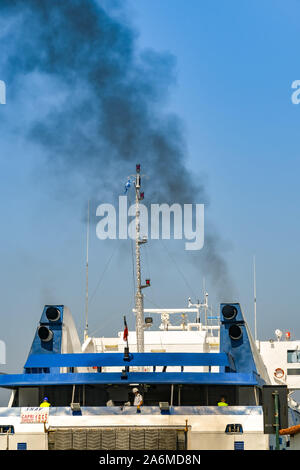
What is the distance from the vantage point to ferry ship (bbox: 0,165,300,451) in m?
20.8

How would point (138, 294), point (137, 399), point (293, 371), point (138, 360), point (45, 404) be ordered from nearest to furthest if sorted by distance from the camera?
point (45, 404)
point (137, 399)
point (138, 360)
point (138, 294)
point (293, 371)

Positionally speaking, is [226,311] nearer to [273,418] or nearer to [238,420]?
[238,420]

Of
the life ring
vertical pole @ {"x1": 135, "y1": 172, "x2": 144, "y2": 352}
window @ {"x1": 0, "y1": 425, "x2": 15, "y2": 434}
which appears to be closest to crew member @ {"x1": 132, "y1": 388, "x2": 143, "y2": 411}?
window @ {"x1": 0, "y1": 425, "x2": 15, "y2": 434}

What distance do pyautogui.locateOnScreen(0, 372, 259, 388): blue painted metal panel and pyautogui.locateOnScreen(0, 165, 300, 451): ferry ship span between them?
32 millimetres

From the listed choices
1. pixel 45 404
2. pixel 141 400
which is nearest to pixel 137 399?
pixel 141 400

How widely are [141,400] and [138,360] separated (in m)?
1.30

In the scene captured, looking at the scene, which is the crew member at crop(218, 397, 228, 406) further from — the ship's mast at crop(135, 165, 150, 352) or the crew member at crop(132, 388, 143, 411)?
the ship's mast at crop(135, 165, 150, 352)

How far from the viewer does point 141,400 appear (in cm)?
2284

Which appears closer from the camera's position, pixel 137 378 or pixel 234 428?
pixel 234 428

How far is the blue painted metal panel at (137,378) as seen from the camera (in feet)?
73.3

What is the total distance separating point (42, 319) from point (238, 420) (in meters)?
9.43

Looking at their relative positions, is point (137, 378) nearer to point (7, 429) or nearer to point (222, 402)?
point (222, 402)

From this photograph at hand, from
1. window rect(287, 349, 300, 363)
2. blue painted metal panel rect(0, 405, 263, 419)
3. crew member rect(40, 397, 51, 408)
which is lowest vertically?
blue painted metal panel rect(0, 405, 263, 419)
